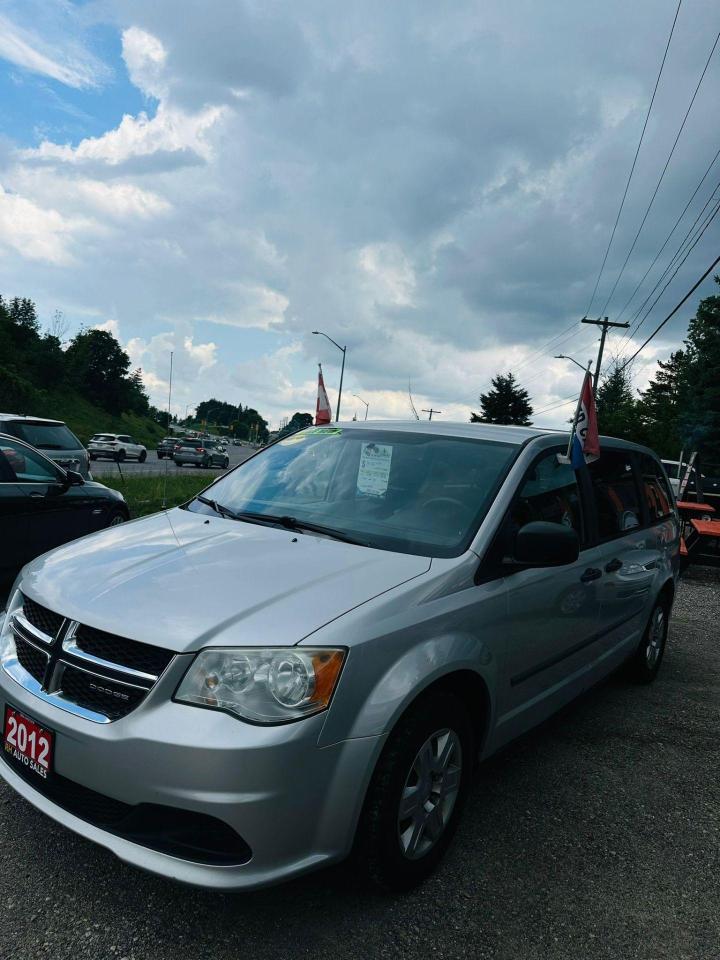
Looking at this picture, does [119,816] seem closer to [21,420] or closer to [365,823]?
[365,823]

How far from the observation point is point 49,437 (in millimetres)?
11898

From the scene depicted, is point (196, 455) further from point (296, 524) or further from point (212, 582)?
point (212, 582)

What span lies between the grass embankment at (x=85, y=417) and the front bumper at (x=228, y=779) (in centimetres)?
5609

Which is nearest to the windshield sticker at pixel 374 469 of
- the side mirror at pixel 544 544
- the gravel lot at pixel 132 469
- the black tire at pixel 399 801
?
the side mirror at pixel 544 544

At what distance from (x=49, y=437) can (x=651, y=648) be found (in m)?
9.92

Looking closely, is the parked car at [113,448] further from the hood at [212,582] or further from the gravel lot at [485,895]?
the gravel lot at [485,895]

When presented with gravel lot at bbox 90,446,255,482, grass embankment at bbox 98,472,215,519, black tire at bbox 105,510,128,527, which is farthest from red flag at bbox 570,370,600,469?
gravel lot at bbox 90,446,255,482

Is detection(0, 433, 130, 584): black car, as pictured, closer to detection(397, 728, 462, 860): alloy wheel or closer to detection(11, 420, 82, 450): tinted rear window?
detection(397, 728, 462, 860): alloy wheel

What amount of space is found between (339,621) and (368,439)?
168cm

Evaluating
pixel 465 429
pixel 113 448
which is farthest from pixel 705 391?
pixel 465 429

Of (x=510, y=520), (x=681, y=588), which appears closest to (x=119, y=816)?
(x=510, y=520)

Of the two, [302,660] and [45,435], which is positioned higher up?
[45,435]

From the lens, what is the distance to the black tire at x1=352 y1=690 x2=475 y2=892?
2.33m

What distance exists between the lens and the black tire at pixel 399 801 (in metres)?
2.33
